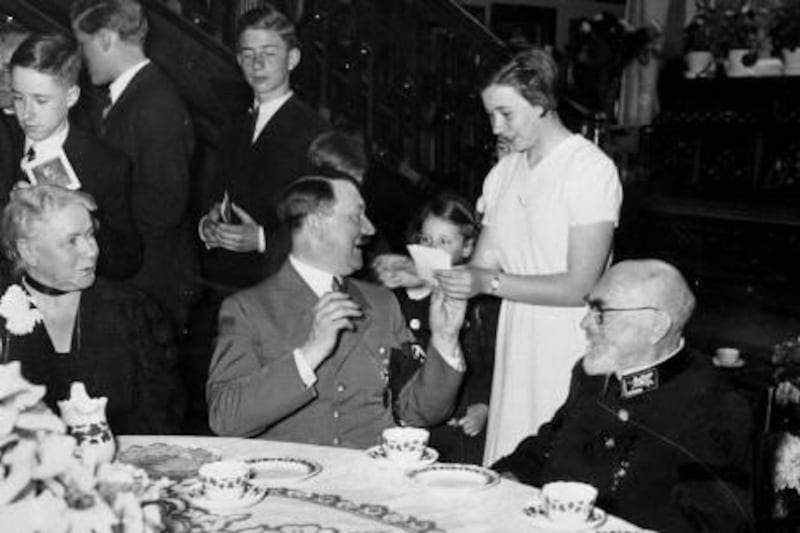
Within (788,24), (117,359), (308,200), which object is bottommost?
(117,359)

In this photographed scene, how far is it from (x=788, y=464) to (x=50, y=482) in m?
1.82

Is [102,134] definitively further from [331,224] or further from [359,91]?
[359,91]

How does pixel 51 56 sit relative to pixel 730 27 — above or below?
below

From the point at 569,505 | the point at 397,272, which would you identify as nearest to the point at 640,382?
the point at 569,505

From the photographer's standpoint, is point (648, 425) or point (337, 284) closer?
point (648, 425)

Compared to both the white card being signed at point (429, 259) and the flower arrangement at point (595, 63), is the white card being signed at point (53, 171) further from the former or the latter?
the flower arrangement at point (595, 63)

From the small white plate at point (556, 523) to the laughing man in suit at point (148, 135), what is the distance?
82.3 inches

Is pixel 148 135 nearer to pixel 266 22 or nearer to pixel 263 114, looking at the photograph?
pixel 263 114

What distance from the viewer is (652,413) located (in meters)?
3.17

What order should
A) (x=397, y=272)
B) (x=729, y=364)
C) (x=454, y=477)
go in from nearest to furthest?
(x=454, y=477) → (x=397, y=272) → (x=729, y=364)

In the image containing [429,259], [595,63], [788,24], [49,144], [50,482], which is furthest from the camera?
[595,63]

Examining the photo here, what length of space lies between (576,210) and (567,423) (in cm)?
91

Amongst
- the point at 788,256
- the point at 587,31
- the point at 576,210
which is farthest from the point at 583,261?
the point at 587,31

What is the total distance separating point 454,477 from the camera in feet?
9.19
